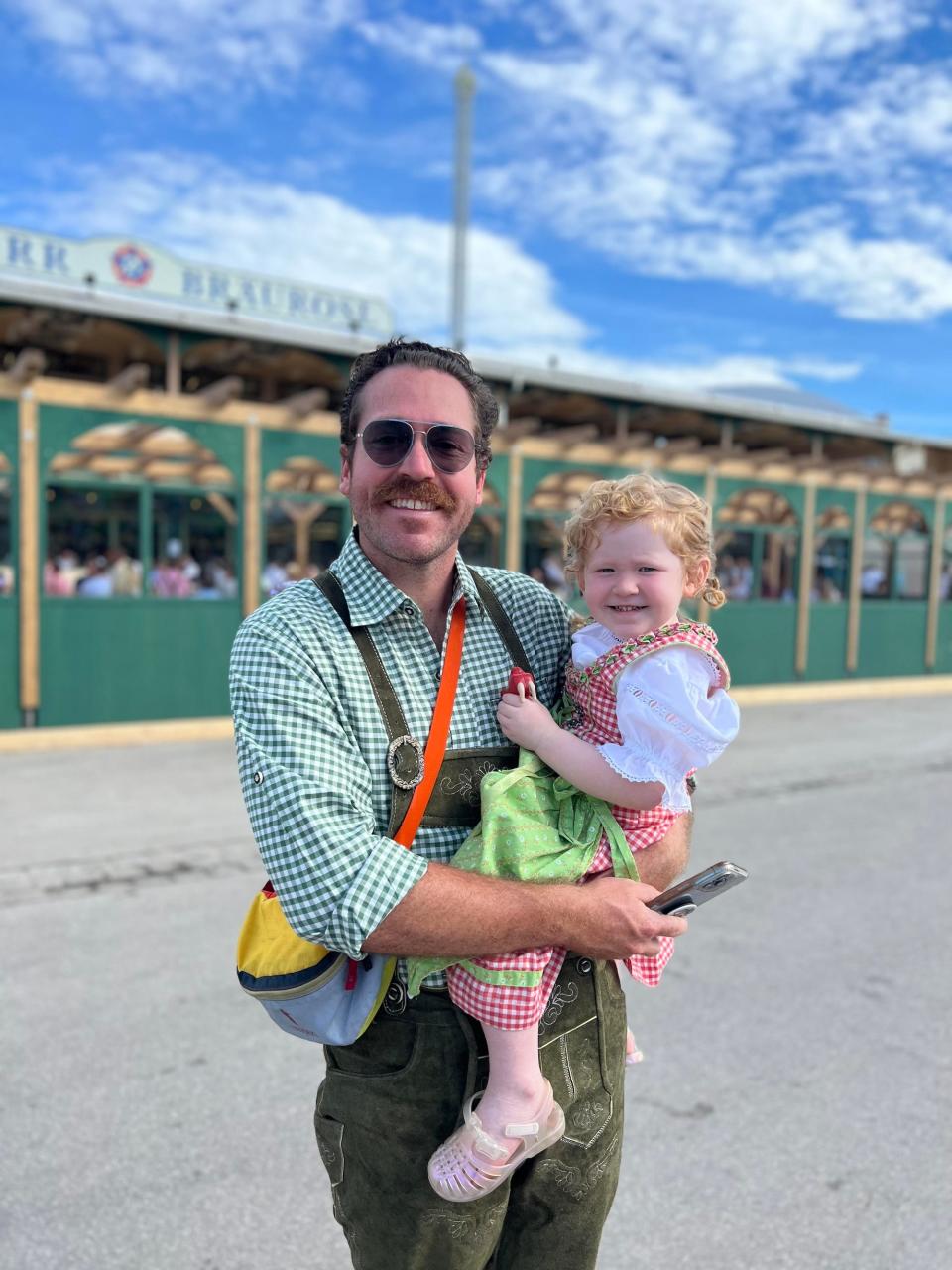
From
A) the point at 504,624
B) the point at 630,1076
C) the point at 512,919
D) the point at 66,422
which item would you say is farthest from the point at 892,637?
the point at 512,919

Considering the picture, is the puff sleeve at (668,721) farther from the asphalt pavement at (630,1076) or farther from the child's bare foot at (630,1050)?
the asphalt pavement at (630,1076)

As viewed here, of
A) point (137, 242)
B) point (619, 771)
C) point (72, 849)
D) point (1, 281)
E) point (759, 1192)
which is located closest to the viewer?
point (619, 771)

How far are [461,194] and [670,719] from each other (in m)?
20.2

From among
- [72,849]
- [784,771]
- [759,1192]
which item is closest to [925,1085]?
[759,1192]

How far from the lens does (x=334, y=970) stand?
1.54 metres

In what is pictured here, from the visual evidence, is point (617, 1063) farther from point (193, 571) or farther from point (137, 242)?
point (137, 242)

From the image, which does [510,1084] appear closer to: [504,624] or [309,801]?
[309,801]

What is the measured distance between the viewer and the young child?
154 centimetres

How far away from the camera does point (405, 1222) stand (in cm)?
163

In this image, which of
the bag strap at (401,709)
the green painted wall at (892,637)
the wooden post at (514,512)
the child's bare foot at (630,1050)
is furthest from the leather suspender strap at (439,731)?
the green painted wall at (892,637)

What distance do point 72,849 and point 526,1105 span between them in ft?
16.9

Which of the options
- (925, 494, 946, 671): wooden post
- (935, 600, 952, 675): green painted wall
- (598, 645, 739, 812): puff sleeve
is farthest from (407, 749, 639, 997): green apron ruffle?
(935, 600, 952, 675): green painted wall

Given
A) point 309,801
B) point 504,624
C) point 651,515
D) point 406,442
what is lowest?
point 309,801

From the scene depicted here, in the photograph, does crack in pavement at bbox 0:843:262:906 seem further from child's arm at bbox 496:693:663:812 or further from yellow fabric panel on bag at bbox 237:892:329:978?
child's arm at bbox 496:693:663:812
